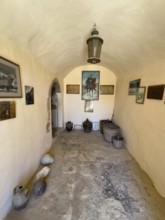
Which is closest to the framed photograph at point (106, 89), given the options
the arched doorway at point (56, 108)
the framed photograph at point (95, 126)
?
the framed photograph at point (95, 126)

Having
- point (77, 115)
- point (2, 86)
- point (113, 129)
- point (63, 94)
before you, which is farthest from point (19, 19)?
point (77, 115)

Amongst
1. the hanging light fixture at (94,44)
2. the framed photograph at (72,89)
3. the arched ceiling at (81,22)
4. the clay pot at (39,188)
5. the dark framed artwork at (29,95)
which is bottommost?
the clay pot at (39,188)

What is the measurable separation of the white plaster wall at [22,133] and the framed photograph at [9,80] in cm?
7

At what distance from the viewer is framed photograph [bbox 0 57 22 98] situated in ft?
3.97

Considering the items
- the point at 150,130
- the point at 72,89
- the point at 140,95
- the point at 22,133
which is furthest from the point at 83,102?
the point at 22,133

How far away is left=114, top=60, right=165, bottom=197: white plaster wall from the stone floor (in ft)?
0.65

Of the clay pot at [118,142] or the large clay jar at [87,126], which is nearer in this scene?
the clay pot at [118,142]

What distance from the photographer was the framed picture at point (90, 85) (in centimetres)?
419

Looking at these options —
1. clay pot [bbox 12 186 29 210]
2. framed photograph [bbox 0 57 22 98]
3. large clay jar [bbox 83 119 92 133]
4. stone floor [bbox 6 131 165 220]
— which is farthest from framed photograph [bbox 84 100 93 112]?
clay pot [bbox 12 186 29 210]

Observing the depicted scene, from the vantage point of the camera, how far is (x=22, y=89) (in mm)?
1578

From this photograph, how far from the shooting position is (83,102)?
4.40m

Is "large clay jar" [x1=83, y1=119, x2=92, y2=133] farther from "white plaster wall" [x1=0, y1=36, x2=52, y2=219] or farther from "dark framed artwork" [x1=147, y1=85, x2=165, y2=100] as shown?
"dark framed artwork" [x1=147, y1=85, x2=165, y2=100]

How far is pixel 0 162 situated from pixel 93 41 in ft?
5.56

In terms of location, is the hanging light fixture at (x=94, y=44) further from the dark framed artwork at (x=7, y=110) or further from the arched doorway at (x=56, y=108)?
the arched doorway at (x=56, y=108)
